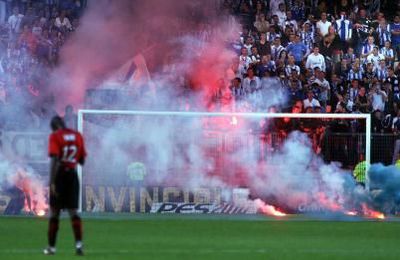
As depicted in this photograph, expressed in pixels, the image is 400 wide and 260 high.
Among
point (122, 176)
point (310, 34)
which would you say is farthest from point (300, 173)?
point (310, 34)

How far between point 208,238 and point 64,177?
139 inches

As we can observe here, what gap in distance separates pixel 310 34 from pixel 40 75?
6.78 metres

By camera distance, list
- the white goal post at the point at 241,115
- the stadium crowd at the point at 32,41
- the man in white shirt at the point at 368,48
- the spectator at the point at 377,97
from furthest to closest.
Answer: the man in white shirt at the point at 368,48
the spectator at the point at 377,97
the stadium crowd at the point at 32,41
the white goal post at the point at 241,115

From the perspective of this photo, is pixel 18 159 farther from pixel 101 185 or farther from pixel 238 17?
pixel 238 17

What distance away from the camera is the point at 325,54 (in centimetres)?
2797

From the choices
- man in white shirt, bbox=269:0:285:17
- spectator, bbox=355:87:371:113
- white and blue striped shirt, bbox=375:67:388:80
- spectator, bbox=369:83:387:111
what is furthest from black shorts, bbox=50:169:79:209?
man in white shirt, bbox=269:0:285:17

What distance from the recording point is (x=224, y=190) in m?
23.4

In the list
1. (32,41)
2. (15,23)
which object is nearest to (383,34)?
(32,41)

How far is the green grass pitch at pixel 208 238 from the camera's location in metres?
15.3

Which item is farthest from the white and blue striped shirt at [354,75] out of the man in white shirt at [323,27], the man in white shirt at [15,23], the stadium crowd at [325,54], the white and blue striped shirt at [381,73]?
the man in white shirt at [15,23]

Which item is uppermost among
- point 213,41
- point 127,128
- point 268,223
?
point 213,41

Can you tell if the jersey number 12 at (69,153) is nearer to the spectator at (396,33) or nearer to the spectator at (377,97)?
the spectator at (377,97)

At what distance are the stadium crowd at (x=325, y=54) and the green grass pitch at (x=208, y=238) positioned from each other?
188 inches

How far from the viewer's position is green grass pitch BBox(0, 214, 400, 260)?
15297mm
